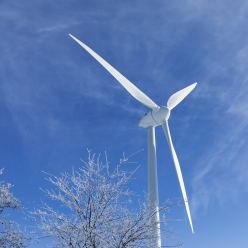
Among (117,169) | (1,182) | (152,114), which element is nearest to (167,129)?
(152,114)

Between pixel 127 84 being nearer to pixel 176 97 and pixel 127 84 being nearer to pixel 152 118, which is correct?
pixel 152 118

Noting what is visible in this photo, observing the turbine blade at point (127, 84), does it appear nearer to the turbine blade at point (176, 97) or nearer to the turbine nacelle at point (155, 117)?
the turbine nacelle at point (155, 117)

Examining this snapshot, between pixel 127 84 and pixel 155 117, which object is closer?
pixel 127 84

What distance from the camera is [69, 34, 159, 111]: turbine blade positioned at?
800 inches

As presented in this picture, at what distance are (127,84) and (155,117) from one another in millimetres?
3920

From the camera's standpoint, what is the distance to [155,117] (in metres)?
23.8

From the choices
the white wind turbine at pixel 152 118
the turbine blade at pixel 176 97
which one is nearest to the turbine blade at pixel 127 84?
the white wind turbine at pixel 152 118

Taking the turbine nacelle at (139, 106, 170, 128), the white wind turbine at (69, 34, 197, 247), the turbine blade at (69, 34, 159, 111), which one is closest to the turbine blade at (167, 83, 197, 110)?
the white wind turbine at (69, 34, 197, 247)

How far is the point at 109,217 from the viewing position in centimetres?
826

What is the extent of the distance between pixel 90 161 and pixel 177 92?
17.1 meters

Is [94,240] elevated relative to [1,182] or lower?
lower

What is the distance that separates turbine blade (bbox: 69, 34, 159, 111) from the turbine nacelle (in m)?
0.53

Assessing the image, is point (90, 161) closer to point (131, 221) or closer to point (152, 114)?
point (131, 221)

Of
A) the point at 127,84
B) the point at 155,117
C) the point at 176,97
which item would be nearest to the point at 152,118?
the point at 155,117
